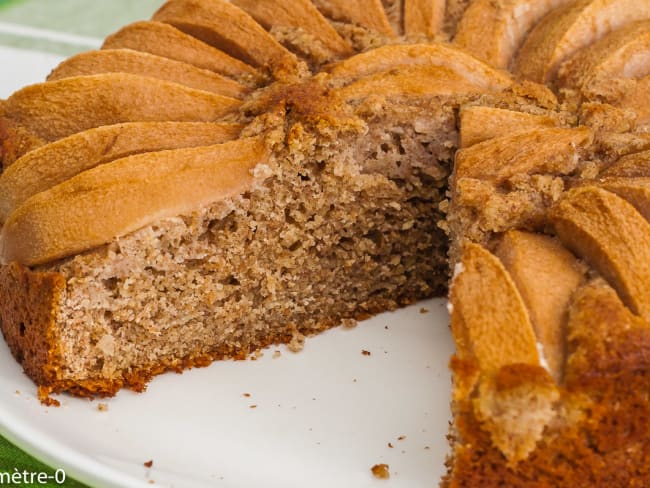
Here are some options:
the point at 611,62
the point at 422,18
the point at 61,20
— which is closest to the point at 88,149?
the point at 422,18

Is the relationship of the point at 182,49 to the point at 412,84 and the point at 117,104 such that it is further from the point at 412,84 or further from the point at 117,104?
the point at 412,84

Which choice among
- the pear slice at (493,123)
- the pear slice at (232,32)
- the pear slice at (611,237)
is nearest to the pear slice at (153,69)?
the pear slice at (232,32)

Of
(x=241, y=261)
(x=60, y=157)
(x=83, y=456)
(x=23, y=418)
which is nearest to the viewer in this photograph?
→ (x=83, y=456)

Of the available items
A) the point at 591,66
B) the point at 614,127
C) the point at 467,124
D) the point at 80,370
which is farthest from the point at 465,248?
the point at 80,370

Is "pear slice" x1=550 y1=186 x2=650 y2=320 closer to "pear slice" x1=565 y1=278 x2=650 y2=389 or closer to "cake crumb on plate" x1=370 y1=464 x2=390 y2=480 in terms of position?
"pear slice" x1=565 y1=278 x2=650 y2=389

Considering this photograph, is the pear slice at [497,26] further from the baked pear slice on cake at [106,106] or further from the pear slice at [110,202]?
the pear slice at [110,202]

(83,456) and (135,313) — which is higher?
(135,313)

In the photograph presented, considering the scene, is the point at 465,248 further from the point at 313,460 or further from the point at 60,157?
the point at 60,157
